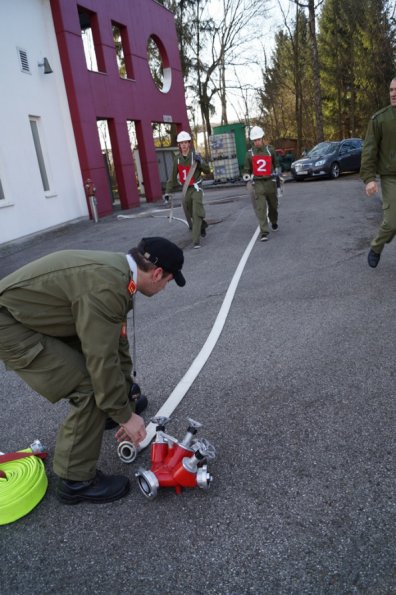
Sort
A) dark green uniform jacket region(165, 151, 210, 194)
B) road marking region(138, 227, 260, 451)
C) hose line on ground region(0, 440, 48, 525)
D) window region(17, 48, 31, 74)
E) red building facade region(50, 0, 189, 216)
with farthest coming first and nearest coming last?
red building facade region(50, 0, 189, 216) < window region(17, 48, 31, 74) < dark green uniform jacket region(165, 151, 210, 194) < road marking region(138, 227, 260, 451) < hose line on ground region(0, 440, 48, 525)

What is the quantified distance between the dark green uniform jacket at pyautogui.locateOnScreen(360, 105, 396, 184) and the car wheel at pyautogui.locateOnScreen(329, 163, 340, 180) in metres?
16.4

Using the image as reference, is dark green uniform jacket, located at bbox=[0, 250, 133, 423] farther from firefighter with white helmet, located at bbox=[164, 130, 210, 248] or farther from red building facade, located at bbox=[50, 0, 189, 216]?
red building facade, located at bbox=[50, 0, 189, 216]

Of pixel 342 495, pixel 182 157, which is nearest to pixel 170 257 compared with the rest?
pixel 342 495

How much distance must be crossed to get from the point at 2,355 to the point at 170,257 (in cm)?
106

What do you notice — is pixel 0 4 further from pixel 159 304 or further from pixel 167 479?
pixel 167 479

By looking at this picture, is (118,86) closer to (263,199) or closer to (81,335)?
(263,199)

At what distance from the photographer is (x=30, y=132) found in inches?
592

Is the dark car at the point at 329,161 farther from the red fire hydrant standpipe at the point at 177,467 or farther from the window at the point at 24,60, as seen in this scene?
the red fire hydrant standpipe at the point at 177,467

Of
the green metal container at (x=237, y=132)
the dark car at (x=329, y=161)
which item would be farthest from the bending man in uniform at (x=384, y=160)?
the green metal container at (x=237, y=132)

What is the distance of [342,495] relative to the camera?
2.61 meters

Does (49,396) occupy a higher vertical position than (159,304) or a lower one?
higher

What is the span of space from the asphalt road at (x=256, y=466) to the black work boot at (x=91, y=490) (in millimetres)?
48

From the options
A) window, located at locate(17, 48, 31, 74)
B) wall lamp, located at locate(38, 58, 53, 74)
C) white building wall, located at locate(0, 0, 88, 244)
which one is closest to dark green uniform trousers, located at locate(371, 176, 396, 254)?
white building wall, located at locate(0, 0, 88, 244)

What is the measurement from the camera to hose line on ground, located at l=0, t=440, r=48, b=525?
2.73m
